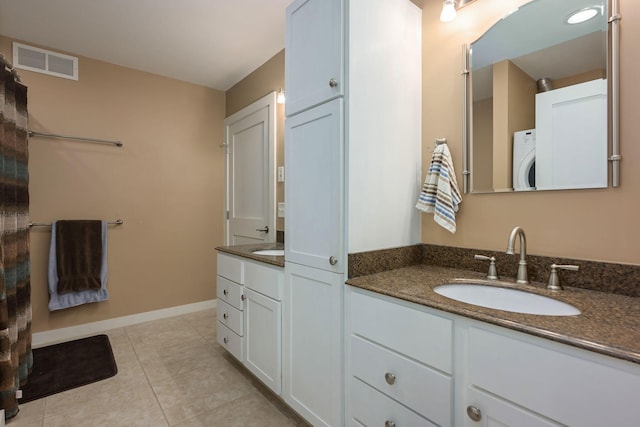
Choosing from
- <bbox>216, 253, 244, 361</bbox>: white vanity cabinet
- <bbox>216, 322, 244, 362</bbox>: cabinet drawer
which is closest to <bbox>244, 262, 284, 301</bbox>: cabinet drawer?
<bbox>216, 253, 244, 361</bbox>: white vanity cabinet

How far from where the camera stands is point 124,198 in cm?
296

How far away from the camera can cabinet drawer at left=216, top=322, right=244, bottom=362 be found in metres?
2.04

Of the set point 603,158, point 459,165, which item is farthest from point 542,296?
point 459,165

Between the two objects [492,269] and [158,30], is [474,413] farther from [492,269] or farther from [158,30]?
[158,30]

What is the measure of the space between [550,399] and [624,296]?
58 cm

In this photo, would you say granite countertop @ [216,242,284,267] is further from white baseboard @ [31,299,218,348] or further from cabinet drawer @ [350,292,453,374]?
white baseboard @ [31,299,218,348]

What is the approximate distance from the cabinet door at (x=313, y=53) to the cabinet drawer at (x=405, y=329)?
89cm

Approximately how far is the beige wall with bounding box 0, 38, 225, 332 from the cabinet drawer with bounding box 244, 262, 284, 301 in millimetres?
1678

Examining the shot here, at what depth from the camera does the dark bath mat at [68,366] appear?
1.94m

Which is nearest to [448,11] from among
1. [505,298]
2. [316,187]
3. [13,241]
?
[316,187]

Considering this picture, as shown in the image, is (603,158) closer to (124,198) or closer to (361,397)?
(361,397)

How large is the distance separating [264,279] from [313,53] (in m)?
1.22

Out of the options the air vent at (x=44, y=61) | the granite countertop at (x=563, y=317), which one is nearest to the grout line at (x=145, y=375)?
the granite countertop at (x=563, y=317)

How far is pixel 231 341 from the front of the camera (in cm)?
216
